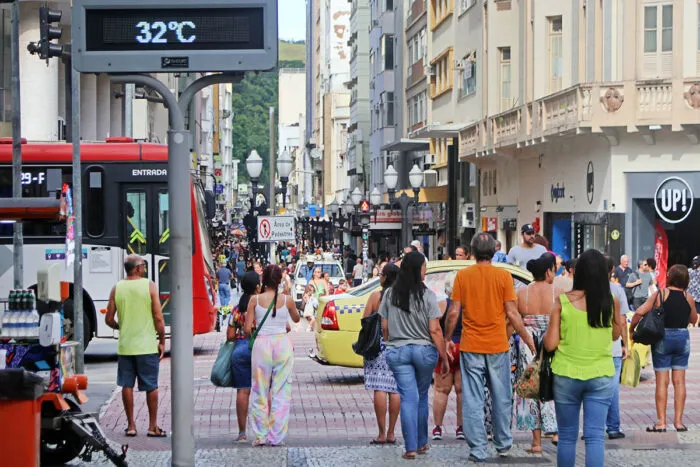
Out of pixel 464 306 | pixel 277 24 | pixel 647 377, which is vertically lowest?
pixel 647 377

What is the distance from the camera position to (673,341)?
13.7 meters

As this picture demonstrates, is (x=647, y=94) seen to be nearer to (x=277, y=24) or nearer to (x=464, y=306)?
(x=464, y=306)

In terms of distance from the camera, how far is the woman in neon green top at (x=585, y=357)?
970 centimetres

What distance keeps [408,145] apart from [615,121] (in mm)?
33359

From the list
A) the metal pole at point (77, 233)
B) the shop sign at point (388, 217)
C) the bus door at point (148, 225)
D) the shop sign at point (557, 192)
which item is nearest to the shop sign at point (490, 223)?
the shop sign at point (557, 192)

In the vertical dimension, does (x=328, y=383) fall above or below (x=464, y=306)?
below

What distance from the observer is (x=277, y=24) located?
910cm

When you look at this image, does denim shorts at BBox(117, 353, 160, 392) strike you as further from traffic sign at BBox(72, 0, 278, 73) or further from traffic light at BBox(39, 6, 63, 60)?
traffic light at BBox(39, 6, 63, 60)

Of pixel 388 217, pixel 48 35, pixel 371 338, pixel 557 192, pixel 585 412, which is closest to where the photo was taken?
pixel 585 412

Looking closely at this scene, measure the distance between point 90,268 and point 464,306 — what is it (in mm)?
12587

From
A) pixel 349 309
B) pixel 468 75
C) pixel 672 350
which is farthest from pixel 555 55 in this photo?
pixel 672 350

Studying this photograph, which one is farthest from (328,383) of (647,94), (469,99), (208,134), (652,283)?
(208,134)

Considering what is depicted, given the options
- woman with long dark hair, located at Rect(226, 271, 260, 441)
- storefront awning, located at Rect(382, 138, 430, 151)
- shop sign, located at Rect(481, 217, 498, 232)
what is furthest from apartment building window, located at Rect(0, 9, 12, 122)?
storefront awning, located at Rect(382, 138, 430, 151)

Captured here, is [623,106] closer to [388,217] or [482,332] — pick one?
[482,332]
